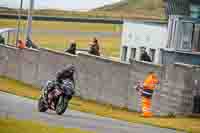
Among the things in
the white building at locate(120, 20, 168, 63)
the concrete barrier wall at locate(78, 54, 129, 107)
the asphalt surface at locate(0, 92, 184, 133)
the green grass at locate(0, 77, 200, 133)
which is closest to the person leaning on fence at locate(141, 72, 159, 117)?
the green grass at locate(0, 77, 200, 133)

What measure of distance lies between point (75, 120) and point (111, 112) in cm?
561

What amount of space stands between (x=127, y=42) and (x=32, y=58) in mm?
12583

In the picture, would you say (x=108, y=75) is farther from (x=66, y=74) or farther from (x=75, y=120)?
(x=75, y=120)

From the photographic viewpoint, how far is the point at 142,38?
→ 4719 cm

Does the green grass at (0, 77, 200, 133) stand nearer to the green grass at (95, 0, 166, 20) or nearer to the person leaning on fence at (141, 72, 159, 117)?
the person leaning on fence at (141, 72, 159, 117)

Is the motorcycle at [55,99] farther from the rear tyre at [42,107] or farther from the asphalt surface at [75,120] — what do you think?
the asphalt surface at [75,120]

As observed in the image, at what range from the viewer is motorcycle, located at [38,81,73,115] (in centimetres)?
2297

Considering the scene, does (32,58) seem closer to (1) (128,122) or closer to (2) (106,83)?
(2) (106,83)

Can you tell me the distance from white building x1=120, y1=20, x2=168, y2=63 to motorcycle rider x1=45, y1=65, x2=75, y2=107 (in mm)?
20451

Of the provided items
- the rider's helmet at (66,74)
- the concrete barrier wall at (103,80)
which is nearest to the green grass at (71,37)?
the concrete barrier wall at (103,80)

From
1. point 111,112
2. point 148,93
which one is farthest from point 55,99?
point 111,112

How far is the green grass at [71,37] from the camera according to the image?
207ft

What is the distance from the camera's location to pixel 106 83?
30266 millimetres

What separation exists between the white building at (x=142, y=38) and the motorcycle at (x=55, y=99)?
66.6 ft
